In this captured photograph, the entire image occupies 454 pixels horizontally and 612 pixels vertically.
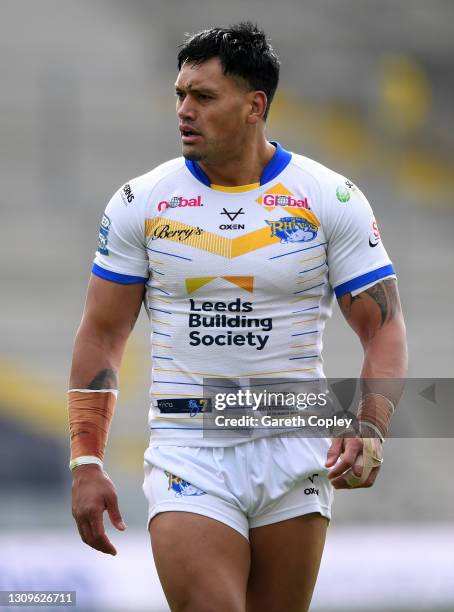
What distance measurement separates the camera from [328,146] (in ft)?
39.5

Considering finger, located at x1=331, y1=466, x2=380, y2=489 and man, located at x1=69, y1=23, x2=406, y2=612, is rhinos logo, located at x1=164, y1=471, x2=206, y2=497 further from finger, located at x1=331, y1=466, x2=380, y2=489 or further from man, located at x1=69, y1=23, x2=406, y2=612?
finger, located at x1=331, y1=466, x2=380, y2=489

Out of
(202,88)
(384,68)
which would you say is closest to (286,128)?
(384,68)

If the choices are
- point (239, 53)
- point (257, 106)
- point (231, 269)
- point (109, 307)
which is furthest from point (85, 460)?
point (239, 53)

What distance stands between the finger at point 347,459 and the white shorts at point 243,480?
33 centimetres

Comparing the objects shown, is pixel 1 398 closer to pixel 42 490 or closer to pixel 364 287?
pixel 42 490

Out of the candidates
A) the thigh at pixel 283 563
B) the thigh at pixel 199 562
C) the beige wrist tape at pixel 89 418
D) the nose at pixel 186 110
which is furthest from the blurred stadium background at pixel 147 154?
the nose at pixel 186 110

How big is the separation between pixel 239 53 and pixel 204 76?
0.17 m

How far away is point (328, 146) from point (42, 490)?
476 cm

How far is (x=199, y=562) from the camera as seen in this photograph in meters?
3.58

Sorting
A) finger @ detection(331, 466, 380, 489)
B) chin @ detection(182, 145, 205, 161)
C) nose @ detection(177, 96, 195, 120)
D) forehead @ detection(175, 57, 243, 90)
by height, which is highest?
forehead @ detection(175, 57, 243, 90)

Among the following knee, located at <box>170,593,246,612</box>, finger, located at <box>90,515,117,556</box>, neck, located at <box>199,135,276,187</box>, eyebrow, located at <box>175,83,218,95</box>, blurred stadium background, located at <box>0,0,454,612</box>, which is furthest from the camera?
blurred stadium background, located at <box>0,0,454,612</box>

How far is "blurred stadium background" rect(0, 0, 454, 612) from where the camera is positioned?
10273mm

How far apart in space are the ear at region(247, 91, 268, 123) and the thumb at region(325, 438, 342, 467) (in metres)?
1.20

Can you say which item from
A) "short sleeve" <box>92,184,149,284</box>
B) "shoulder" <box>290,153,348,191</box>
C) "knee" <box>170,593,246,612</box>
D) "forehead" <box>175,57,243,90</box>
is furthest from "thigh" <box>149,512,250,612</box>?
"forehead" <box>175,57,243,90</box>
